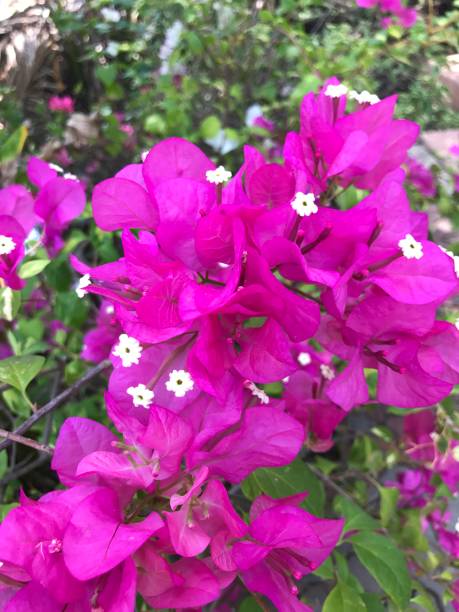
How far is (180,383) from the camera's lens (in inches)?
13.7

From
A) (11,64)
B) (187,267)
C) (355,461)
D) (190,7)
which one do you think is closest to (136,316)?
(187,267)

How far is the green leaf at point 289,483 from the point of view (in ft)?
1.64

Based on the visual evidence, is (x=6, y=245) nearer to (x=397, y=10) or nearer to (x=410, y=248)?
(x=410, y=248)

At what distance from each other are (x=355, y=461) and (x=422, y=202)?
51 cm

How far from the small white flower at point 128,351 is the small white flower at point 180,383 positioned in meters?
0.03

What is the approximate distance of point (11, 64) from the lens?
162 centimetres

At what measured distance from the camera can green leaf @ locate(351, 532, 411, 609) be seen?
0.49 m

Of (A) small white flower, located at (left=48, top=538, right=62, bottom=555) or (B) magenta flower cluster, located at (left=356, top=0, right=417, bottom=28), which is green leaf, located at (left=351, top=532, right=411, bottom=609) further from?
(B) magenta flower cluster, located at (left=356, top=0, right=417, bottom=28)

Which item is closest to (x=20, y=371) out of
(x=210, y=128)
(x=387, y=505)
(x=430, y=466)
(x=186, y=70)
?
(x=387, y=505)

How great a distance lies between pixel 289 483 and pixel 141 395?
218 millimetres

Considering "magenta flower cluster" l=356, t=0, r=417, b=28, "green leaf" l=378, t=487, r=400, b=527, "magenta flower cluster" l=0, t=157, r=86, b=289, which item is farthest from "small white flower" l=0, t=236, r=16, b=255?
"magenta flower cluster" l=356, t=0, r=417, b=28

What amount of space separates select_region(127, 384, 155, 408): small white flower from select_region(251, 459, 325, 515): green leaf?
0.64 feet

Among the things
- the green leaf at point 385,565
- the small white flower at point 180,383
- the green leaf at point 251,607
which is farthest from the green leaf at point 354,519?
the small white flower at point 180,383

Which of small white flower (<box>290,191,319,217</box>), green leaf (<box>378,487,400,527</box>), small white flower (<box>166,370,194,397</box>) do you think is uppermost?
small white flower (<box>290,191,319,217</box>)
